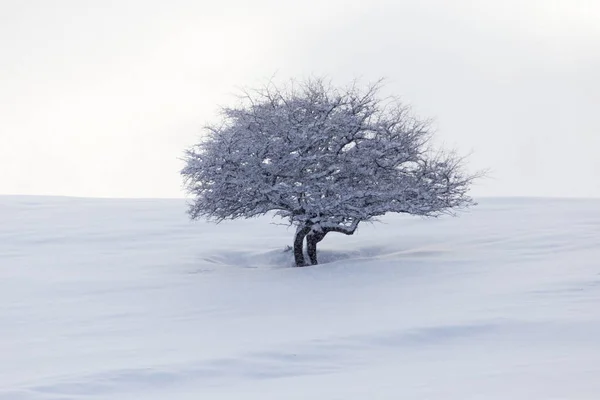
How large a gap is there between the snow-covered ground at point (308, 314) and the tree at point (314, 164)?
144 cm

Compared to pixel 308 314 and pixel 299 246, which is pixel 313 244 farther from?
pixel 308 314

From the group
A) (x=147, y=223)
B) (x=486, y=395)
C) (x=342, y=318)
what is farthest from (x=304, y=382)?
(x=147, y=223)

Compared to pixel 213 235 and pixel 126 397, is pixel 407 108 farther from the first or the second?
pixel 126 397

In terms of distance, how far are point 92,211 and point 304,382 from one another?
2480 centimetres

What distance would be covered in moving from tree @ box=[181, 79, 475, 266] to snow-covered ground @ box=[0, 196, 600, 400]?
144cm

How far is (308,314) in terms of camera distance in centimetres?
1531

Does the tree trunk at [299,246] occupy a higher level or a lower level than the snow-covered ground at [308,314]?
higher

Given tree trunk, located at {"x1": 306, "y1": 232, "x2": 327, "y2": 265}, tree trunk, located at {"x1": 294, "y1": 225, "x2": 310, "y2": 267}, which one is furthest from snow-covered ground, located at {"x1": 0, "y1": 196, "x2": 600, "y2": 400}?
tree trunk, located at {"x1": 306, "y1": 232, "x2": 327, "y2": 265}

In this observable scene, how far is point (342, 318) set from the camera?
14.8 m

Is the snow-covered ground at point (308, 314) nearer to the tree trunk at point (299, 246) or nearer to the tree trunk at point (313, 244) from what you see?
the tree trunk at point (299, 246)

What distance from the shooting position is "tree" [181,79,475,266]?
66.3 ft

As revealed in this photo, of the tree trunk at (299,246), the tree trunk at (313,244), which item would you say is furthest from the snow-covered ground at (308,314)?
the tree trunk at (313,244)

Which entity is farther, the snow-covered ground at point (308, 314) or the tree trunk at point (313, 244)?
the tree trunk at point (313, 244)

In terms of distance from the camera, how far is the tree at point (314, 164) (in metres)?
20.2
